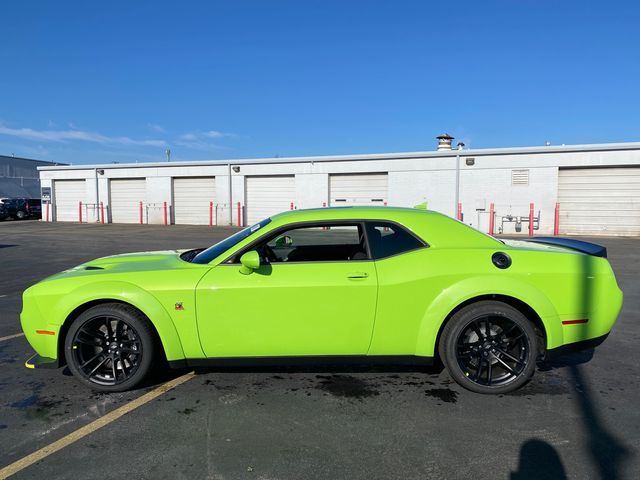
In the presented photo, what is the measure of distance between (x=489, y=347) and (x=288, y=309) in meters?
1.61

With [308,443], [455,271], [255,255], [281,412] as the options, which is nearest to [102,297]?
[255,255]

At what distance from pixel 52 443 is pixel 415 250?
2840 mm

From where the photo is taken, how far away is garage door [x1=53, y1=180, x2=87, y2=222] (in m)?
31.1

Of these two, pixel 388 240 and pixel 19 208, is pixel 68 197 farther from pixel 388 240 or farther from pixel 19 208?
pixel 388 240

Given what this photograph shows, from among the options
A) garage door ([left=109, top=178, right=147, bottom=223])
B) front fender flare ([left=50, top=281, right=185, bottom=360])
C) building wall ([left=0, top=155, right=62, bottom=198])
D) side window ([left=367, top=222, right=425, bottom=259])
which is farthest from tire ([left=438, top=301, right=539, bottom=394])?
building wall ([left=0, top=155, right=62, bottom=198])

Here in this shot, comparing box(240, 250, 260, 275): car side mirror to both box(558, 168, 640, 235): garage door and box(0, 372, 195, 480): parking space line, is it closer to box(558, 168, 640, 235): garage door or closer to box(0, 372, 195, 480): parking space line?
box(0, 372, 195, 480): parking space line

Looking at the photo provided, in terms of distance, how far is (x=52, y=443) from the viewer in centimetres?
292

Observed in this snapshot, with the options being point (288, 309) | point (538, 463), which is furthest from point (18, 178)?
point (538, 463)

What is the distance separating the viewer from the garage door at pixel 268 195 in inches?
1025

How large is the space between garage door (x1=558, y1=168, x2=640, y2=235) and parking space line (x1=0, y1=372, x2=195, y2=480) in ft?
68.2

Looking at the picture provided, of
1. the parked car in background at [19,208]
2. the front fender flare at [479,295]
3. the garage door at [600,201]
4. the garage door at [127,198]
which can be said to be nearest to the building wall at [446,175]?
the garage door at [600,201]

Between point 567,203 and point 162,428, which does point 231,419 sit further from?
point 567,203

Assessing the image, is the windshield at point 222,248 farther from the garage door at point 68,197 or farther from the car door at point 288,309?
the garage door at point 68,197

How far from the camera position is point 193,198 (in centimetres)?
2814
